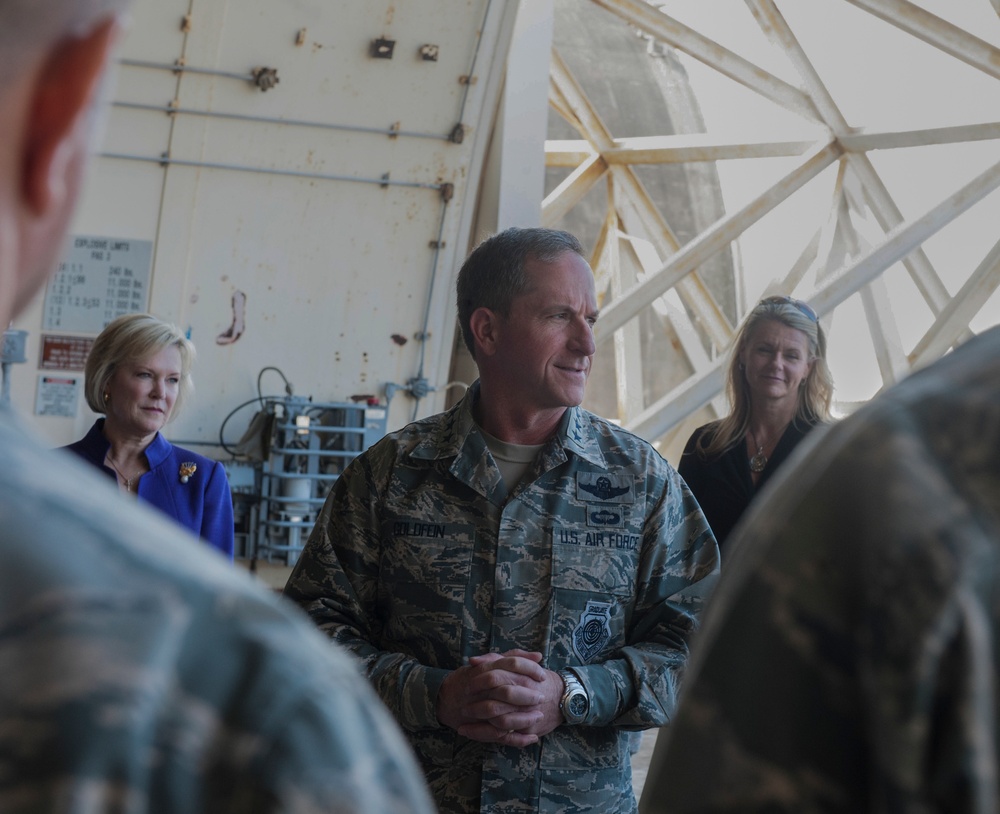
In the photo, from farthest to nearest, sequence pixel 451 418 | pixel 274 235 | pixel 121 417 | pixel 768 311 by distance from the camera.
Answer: pixel 274 235 → pixel 768 311 → pixel 121 417 → pixel 451 418

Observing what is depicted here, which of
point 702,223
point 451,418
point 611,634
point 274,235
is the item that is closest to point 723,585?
point 611,634

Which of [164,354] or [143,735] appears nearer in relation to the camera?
[143,735]

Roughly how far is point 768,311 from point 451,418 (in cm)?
182

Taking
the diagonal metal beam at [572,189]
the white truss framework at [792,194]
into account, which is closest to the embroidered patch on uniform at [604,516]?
the white truss framework at [792,194]

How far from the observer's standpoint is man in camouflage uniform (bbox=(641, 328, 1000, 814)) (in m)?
0.75

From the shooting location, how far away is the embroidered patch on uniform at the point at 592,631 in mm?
2846

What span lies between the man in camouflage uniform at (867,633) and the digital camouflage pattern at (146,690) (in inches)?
10.3

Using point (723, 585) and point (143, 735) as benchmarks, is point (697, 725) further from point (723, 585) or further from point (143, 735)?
point (143, 735)

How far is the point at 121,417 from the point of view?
13.5 ft

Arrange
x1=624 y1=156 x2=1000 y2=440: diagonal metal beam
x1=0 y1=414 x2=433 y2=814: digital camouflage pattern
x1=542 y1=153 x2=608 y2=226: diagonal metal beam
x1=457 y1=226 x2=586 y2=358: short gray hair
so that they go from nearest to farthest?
x1=0 y1=414 x2=433 y2=814: digital camouflage pattern < x1=457 y1=226 x2=586 y2=358: short gray hair < x1=624 y1=156 x2=1000 y2=440: diagonal metal beam < x1=542 y1=153 x2=608 y2=226: diagonal metal beam

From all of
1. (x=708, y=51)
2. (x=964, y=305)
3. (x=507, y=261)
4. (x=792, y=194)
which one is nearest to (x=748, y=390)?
(x=507, y=261)

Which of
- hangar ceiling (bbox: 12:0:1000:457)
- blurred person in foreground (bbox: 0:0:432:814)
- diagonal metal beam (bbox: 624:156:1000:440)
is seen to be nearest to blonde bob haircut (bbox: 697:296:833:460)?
hangar ceiling (bbox: 12:0:1000:457)

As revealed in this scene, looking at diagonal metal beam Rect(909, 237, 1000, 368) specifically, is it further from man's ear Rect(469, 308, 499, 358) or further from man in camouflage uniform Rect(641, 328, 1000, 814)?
man in camouflage uniform Rect(641, 328, 1000, 814)

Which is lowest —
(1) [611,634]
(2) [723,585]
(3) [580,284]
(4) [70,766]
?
(1) [611,634]
